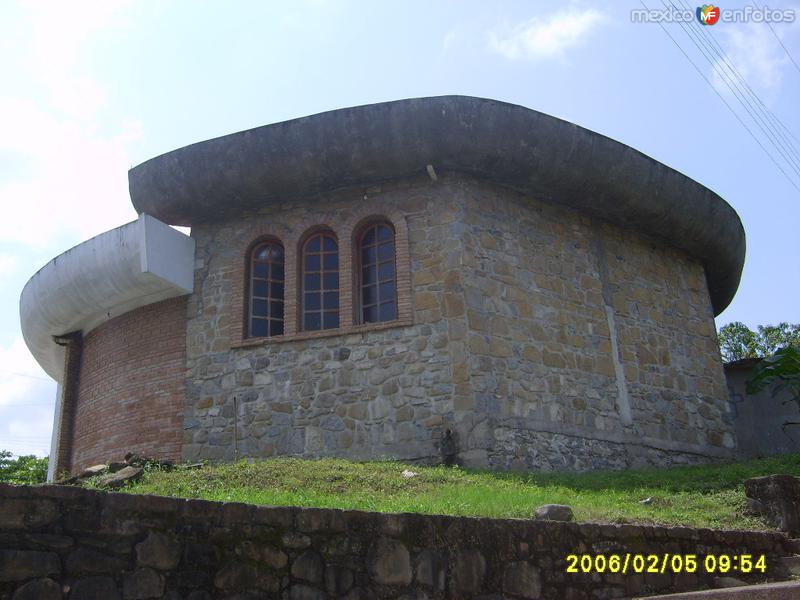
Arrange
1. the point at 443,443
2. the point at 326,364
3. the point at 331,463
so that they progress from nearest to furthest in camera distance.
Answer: the point at 331,463, the point at 443,443, the point at 326,364

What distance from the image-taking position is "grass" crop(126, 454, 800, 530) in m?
6.75

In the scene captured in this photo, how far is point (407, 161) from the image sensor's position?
1196cm

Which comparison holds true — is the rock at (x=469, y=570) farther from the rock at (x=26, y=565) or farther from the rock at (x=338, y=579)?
the rock at (x=26, y=565)

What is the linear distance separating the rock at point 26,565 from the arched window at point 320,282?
851 centimetres

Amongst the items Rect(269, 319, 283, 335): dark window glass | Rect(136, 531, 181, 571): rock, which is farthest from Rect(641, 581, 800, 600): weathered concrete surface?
Rect(269, 319, 283, 335): dark window glass

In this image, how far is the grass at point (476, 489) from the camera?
22.1ft

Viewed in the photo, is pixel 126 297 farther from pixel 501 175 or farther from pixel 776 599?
pixel 776 599

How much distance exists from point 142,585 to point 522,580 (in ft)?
8.36

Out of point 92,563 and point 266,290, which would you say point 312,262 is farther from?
point 92,563

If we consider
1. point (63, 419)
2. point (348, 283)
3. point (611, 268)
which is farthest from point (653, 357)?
point (63, 419)

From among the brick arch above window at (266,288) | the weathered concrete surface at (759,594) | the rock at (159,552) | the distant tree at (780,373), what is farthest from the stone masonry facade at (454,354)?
the rock at (159,552)

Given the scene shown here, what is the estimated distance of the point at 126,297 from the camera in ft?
43.0

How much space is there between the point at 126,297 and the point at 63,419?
2794 mm

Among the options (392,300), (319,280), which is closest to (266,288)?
(319,280)
